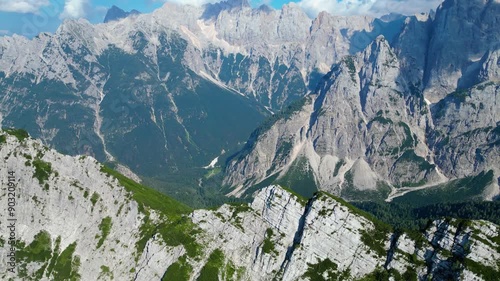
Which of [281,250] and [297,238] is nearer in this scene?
[281,250]

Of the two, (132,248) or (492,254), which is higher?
(492,254)

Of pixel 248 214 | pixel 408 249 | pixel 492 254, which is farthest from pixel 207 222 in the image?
pixel 492 254

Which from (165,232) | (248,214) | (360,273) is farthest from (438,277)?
(165,232)

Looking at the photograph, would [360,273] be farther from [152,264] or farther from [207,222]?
[152,264]

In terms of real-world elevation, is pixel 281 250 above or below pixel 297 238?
below

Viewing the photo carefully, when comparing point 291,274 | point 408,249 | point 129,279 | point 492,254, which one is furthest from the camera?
point 129,279

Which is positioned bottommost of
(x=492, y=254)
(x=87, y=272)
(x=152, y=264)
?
(x=87, y=272)

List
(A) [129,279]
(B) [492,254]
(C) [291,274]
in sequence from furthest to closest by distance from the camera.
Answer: (A) [129,279]
(C) [291,274]
(B) [492,254]

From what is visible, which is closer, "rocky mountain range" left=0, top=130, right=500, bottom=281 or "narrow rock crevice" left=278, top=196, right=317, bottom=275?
"rocky mountain range" left=0, top=130, right=500, bottom=281

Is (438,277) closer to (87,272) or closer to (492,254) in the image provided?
(492,254)

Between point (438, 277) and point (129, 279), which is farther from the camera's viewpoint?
point (129, 279)

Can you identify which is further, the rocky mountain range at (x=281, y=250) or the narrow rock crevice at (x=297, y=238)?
the narrow rock crevice at (x=297, y=238)
